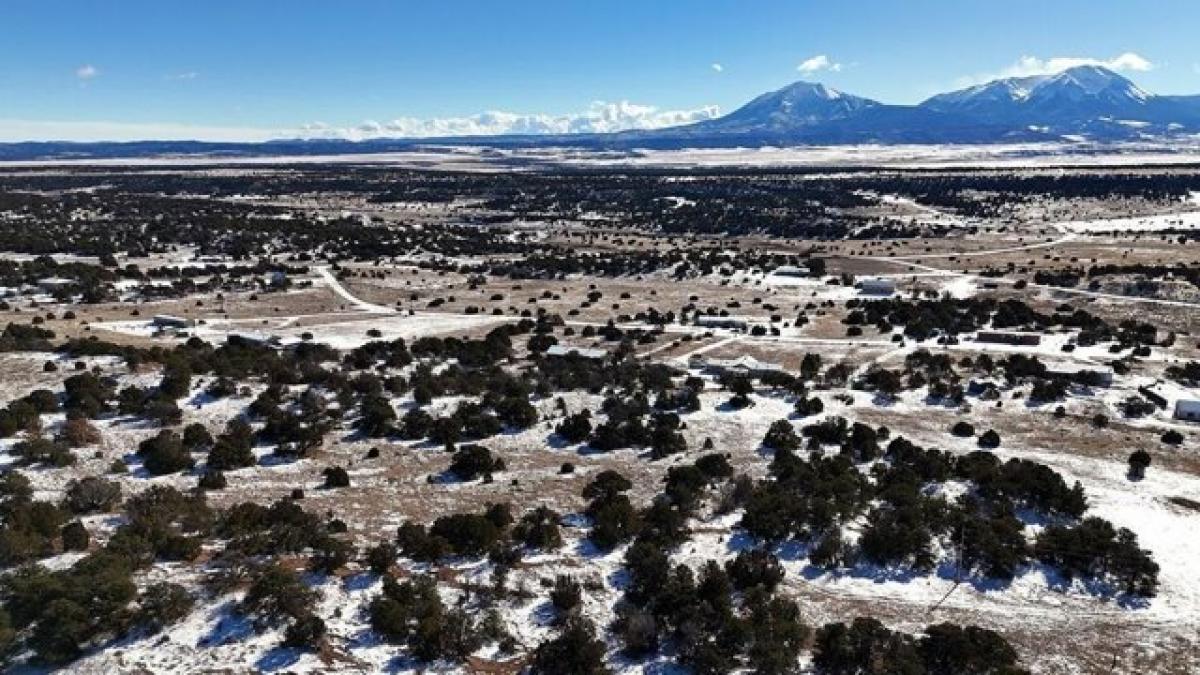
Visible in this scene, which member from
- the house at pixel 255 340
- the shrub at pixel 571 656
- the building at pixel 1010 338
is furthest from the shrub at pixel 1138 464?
the house at pixel 255 340

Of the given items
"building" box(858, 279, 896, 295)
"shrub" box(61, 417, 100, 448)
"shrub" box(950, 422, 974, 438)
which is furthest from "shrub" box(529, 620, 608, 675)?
"building" box(858, 279, 896, 295)

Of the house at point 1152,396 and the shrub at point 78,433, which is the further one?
the house at point 1152,396

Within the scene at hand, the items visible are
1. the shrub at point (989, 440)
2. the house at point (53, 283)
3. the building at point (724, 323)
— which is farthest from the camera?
the house at point (53, 283)

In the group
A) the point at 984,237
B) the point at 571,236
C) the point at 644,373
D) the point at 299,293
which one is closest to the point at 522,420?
the point at 644,373

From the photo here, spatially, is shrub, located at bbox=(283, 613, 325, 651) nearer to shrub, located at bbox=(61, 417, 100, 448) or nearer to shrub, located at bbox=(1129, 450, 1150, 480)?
shrub, located at bbox=(61, 417, 100, 448)

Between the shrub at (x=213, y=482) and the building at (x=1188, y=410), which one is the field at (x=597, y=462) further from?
the building at (x=1188, y=410)

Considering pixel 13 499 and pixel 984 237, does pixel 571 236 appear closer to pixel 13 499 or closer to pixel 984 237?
pixel 984 237
